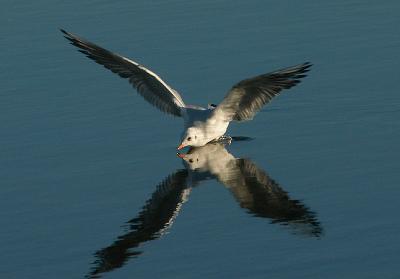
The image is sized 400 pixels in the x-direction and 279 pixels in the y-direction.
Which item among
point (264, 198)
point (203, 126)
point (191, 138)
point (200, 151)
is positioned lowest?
point (264, 198)

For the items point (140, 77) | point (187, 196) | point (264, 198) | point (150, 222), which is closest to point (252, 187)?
point (264, 198)

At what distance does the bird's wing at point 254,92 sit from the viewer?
18484 millimetres

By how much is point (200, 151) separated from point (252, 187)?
8.73 feet

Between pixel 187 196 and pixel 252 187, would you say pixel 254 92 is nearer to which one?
pixel 252 187

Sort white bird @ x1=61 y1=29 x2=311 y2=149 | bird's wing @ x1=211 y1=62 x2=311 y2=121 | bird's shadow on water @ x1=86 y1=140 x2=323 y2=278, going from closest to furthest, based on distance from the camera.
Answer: bird's shadow on water @ x1=86 y1=140 x2=323 y2=278 → bird's wing @ x1=211 y1=62 x2=311 y2=121 → white bird @ x1=61 y1=29 x2=311 y2=149

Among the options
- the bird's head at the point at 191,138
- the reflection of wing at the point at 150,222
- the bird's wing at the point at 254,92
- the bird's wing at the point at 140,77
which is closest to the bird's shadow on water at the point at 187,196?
the reflection of wing at the point at 150,222

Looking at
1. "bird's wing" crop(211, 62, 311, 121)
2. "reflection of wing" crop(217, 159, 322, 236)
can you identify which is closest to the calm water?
"reflection of wing" crop(217, 159, 322, 236)

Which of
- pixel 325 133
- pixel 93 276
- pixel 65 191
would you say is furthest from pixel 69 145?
pixel 93 276

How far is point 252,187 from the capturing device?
54.9 ft

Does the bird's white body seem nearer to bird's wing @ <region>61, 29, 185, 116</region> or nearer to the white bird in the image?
the white bird

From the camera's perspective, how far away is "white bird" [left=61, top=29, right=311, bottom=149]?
18.7 meters

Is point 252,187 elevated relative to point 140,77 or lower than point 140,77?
lower

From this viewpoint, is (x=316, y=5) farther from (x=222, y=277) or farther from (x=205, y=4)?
(x=222, y=277)

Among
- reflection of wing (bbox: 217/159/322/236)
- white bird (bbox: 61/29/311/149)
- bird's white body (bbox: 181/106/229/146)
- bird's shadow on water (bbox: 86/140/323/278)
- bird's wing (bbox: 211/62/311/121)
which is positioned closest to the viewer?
bird's shadow on water (bbox: 86/140/323/278)
